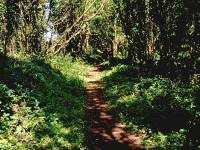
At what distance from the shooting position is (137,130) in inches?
509

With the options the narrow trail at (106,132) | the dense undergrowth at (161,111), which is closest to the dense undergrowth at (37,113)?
the narrow trail at (106,132)

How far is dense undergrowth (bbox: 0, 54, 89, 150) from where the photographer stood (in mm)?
11219

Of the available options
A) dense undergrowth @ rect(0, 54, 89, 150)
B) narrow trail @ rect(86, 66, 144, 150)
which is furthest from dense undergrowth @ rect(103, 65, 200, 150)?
dense undergrowth @ rect(0, 54, 89, 150)

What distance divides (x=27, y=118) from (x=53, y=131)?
1090 millimetres

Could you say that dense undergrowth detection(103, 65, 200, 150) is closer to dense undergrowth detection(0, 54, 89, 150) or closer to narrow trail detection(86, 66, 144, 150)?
narrow trail detection(86, 66, 144, 150)

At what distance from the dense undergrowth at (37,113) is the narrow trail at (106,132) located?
421mm

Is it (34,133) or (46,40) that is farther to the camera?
(46,40)

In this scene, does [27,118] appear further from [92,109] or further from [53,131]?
[92,109]

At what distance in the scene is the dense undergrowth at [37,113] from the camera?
11.2 m

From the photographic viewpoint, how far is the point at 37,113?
1309 cm

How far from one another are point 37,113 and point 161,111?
501cm

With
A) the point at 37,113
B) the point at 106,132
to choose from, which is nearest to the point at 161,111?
the point at 106,132

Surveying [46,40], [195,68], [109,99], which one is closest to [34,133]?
[109,99]

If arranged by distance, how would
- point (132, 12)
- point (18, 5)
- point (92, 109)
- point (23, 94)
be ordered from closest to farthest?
point (23, 94) → point (92, 109) → point (132, 12) → point (18, 5)
